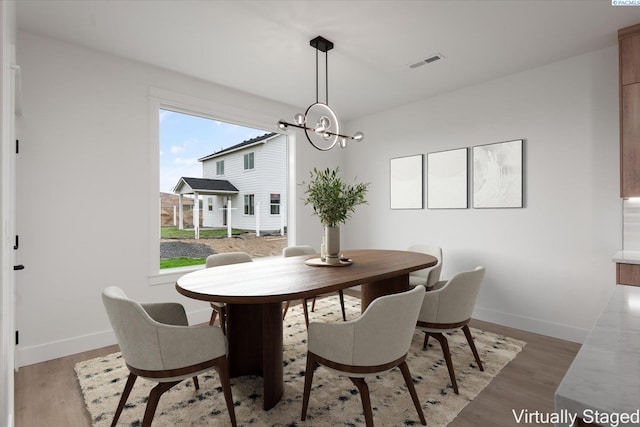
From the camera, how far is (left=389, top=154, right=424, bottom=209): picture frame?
4.38 meters

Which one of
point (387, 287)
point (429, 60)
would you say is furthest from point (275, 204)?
point (429, 60)

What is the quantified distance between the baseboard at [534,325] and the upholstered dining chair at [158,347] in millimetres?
3094

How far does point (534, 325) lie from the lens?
3367 millimetres

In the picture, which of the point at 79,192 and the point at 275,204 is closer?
the point at 79,192

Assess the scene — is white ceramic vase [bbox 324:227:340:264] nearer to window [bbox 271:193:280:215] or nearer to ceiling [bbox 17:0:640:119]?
ceiling [bbox 17:0:640:119]

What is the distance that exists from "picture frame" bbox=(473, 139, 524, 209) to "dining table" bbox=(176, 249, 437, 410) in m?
1.40

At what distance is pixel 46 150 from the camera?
2.81 meters

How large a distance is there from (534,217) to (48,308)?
4.72m

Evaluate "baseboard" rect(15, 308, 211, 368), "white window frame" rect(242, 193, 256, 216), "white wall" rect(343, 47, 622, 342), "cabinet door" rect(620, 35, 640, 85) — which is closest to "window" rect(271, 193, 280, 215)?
"white window frame" rect(242, 193, 256, 216)

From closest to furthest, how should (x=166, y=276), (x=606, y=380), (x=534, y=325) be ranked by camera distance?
(x=606, y=380)
(x=534, y=325)
(x=166, y=276)

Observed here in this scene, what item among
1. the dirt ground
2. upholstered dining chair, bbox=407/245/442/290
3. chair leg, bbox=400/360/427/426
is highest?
the dirt ground

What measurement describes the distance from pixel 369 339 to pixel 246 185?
11.0ft

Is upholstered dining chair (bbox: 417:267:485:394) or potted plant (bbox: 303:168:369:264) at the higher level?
potted plant (bbox: 303:168:369:264)

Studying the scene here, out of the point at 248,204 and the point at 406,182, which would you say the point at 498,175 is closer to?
the point at 406,182
